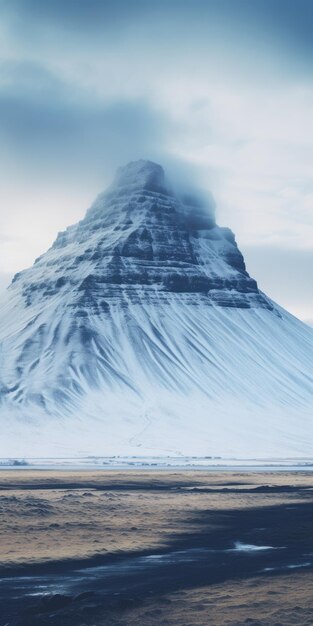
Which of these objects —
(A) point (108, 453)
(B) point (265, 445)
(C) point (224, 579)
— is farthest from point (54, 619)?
(B) point (265, 445)

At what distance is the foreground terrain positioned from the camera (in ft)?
101

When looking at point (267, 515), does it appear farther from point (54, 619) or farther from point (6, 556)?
point (54, 619)

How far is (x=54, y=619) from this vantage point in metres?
29.5

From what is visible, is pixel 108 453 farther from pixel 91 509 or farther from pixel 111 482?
pixel 91 509

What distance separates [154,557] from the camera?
4303 cm

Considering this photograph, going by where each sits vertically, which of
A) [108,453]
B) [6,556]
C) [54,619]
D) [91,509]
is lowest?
[54,619]

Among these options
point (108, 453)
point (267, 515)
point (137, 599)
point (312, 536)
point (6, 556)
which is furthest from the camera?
point (108, 453)

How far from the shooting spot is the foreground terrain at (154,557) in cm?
3080

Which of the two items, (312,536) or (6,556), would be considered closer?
(6,556)

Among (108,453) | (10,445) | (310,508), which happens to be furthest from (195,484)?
(10,445)

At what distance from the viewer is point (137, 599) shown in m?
32.4

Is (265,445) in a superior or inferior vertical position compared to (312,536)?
superior

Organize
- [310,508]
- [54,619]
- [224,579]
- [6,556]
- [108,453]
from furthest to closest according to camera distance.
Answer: [108,453] < [310,508] < [6,556] < [224,579] < [54,619]

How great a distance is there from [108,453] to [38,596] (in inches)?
5825
